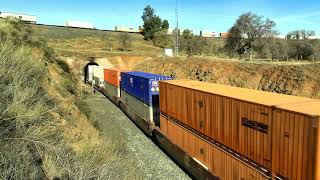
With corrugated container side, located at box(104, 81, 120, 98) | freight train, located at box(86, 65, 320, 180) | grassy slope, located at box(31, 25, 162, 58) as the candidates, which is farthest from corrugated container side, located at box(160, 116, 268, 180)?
grassy slope, located at box(31, 25, 162, 58)

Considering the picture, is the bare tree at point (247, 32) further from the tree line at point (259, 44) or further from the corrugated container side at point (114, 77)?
the corrugated container side at point (114, 77)

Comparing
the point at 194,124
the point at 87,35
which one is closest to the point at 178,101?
the point at 194,124

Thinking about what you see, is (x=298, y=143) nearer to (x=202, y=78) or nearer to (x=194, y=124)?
A: (x=194, y=124)

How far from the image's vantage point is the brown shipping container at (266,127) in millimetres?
9070

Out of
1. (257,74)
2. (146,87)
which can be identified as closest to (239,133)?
(146,87)

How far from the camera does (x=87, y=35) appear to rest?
107875 mm

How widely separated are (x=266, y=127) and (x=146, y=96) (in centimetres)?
1452

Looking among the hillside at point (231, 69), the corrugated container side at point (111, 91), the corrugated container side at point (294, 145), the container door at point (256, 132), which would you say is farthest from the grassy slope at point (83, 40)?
the corrugated container side at point (294, 145)

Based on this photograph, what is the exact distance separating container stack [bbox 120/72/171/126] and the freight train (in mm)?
1129

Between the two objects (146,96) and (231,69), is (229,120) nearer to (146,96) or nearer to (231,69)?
(146,96)

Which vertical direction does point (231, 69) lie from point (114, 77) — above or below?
above

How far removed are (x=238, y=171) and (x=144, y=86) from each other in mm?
13619

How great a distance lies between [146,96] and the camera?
80.5 feet

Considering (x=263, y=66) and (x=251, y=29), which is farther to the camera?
(x=251, y=29)
